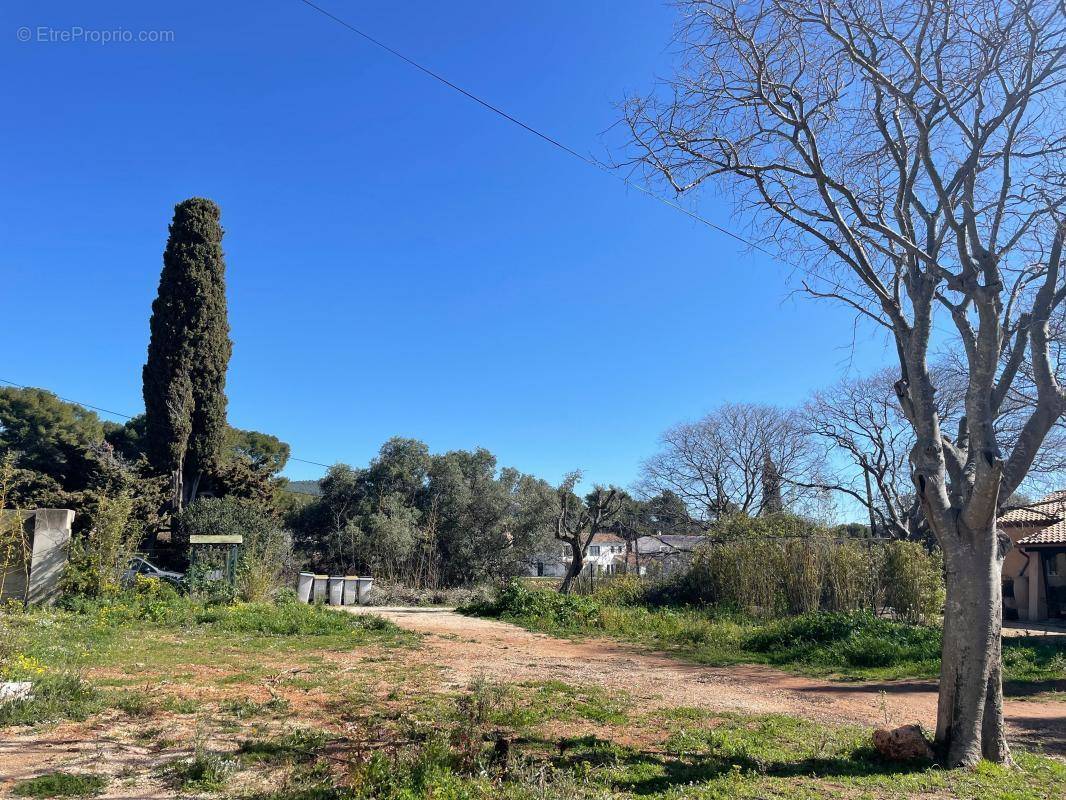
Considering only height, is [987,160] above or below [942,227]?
above

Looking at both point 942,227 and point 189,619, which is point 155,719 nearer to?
point 189,619

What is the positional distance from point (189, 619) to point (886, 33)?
13102mm

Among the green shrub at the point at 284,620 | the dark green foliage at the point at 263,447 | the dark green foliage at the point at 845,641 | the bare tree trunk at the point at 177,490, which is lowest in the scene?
the green shrub at the point at 284,620

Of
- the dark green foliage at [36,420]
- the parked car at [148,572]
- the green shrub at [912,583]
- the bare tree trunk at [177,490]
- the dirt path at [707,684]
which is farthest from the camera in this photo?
the dark green foliage at [36,420]

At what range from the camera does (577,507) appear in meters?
29.7

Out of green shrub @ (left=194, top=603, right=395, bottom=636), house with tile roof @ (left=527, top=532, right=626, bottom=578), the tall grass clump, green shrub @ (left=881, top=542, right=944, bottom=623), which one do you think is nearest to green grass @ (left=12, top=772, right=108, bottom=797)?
green shrub @ (left=194, top=603, right=395, bottom=636)

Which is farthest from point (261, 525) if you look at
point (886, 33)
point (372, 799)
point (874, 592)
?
point (886, 33)

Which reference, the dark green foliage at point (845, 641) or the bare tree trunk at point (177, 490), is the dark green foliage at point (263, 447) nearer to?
the bare tree trunk at point (177, 490)

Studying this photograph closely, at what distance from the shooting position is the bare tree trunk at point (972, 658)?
15.5 feet

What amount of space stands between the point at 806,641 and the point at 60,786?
10.5m

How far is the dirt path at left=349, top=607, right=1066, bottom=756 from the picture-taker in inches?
267

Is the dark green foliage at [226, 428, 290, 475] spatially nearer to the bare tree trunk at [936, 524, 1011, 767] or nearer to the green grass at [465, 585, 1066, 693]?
the green grass at [465, 585, 1066, 693]

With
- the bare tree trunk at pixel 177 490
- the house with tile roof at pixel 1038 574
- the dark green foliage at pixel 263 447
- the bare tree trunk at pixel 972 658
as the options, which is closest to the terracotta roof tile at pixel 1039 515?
the house with tile roof at pixel 1038 574

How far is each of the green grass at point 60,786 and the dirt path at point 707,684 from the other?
4.05 metres
